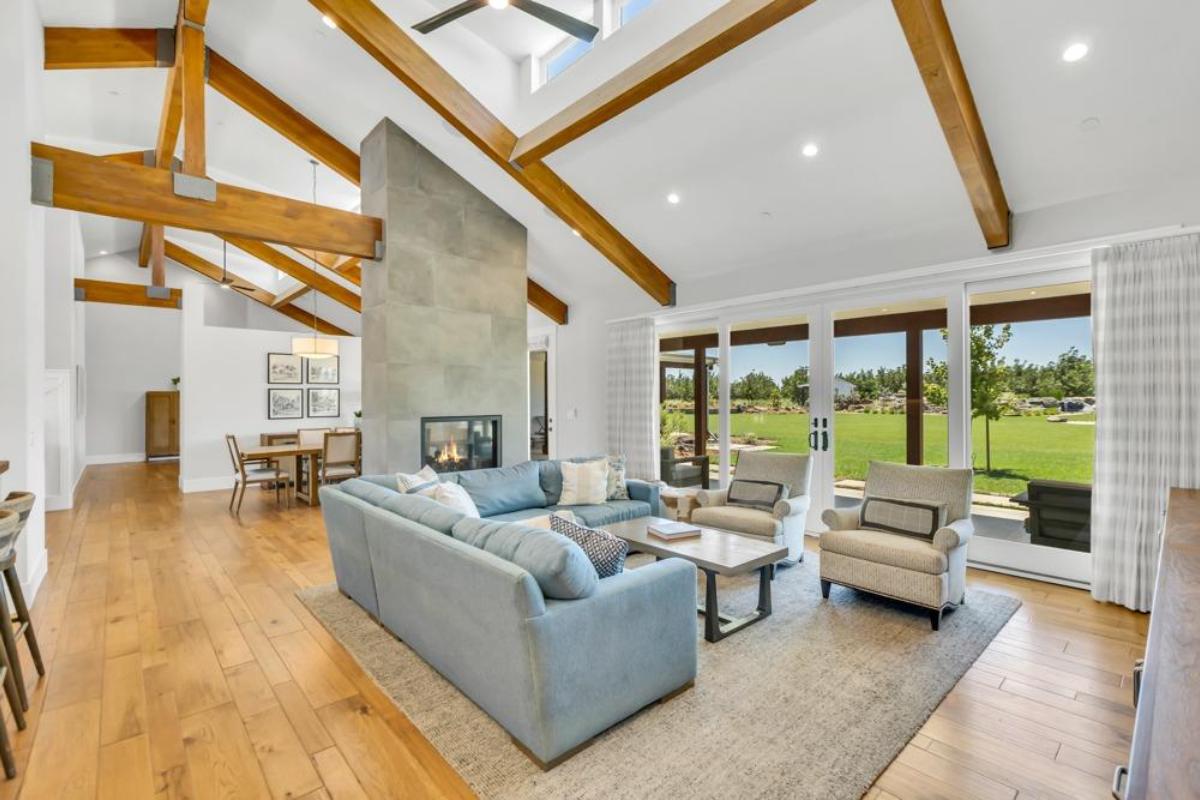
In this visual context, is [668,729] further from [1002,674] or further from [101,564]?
[101,564]

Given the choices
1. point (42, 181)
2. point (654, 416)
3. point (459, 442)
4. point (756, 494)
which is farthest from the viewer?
point (654, 416)

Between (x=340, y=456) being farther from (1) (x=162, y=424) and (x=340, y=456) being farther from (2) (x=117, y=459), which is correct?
(2) (x=117, y=459)

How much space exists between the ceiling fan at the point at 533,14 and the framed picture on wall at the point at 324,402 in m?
7.68

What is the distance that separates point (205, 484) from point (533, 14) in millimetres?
8039

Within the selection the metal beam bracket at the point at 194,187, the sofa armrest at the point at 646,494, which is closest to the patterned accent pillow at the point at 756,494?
the sofa armrest at the point at 646,494

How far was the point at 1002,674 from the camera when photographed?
269cm

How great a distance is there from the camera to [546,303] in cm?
771

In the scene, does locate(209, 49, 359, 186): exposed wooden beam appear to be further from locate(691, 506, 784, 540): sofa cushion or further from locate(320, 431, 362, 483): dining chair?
locate(691, 506, 784, 540): sofa cushion

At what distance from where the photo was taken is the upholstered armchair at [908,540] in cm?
321

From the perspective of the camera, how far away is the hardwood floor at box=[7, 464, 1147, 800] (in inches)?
76.5

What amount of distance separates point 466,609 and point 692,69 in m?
3.45

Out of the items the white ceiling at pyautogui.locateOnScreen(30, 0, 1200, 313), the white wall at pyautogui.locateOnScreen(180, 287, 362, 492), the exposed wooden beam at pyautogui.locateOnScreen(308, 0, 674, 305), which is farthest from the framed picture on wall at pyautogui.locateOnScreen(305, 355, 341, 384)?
the exposed wooden beam at pyautogui.locateOnScreen(308, 0, 674, 305)

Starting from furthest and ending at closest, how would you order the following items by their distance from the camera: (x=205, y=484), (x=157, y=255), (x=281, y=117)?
1. (x=157, y=255)
2. (x=205, y=484)
3. (x=281, y=117)

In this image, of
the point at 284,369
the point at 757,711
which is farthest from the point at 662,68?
the point at 284,369
